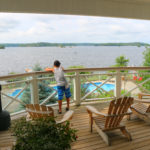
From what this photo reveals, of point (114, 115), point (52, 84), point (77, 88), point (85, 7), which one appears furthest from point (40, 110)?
point (85, 7)

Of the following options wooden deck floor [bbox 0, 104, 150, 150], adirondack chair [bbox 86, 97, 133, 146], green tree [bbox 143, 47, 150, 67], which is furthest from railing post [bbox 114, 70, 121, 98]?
green tree [bbox 143, 47, 150, 67]

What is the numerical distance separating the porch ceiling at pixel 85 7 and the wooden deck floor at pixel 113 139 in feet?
9.09

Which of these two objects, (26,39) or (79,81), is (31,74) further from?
(26,39)

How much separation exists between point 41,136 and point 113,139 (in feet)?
6.21

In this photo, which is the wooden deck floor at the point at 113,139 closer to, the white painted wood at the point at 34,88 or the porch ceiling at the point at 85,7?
the white painted wood at the point at 34,88

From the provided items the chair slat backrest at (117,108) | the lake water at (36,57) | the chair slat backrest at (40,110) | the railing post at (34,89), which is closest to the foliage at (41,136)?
the chair slat backrest at (40,110)

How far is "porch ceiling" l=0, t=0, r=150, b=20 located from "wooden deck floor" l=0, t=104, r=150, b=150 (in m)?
2.77

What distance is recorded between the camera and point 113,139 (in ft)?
9.56

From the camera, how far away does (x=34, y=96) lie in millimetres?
4199

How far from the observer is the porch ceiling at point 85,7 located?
3.60 metres

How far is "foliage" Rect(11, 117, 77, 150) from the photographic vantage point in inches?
53.6

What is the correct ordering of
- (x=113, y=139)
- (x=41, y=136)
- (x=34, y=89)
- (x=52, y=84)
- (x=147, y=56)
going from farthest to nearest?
(x=147, y=56)
(x=52, y=84)
(x=34, y=89)
(x=113, y=139)
(x=41, y=136)

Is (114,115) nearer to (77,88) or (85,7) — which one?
(77,88)

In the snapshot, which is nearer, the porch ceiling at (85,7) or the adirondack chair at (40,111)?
the adirondack chair at (40,111)
